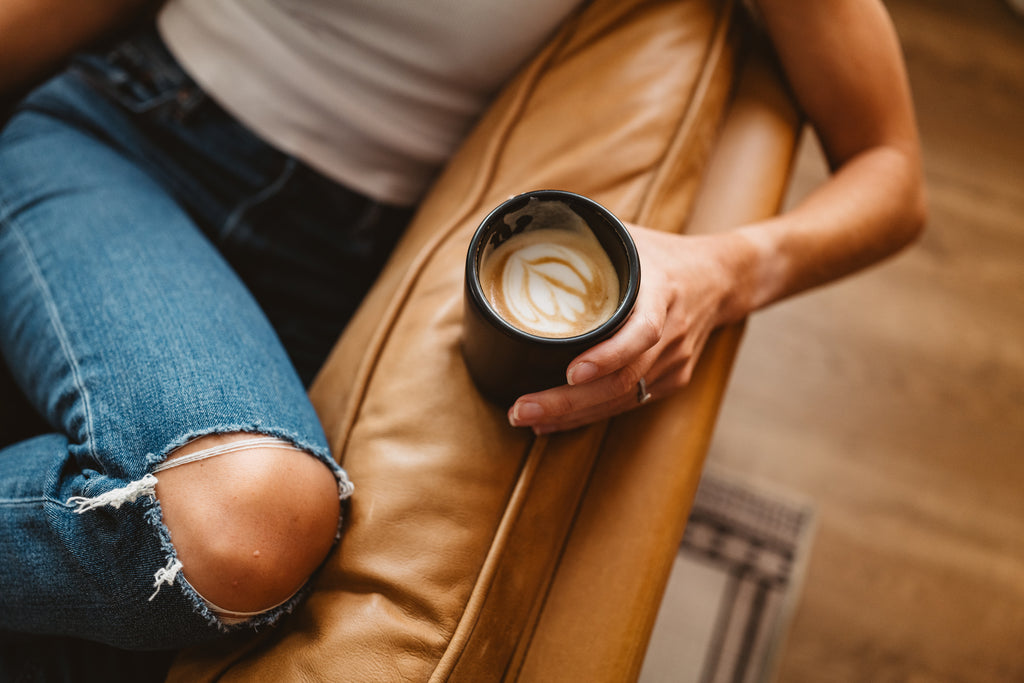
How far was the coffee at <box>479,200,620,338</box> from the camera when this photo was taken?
0.52m

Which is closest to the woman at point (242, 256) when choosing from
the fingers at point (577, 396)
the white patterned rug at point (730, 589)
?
the fingers at point (577, 396)

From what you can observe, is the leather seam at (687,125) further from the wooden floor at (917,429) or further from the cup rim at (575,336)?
the wooden floor at (917,429)

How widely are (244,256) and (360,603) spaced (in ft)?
1.67

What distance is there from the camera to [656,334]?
51 centimetres

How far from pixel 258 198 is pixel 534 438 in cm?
51

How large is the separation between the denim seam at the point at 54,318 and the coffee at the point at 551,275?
405 mm

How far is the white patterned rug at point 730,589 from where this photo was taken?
1.29 meters

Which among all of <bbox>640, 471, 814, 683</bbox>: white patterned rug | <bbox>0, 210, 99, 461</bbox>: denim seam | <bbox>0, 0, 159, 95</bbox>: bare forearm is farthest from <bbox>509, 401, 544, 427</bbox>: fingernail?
<bbox>640, 471, 814, 683</bbox>: white patterned rug

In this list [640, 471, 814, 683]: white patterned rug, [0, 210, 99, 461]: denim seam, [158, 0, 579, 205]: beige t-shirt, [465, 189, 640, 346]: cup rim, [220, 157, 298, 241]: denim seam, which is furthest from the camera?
[640, 471, 814, 683]: white patterned rug

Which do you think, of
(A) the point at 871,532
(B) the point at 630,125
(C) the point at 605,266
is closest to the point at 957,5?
(A) the point at 871,532

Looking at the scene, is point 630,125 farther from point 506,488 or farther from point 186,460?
point 186,460

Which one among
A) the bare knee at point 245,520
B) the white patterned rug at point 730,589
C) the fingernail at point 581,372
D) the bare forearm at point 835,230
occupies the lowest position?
the white patterned rug at point 730,589

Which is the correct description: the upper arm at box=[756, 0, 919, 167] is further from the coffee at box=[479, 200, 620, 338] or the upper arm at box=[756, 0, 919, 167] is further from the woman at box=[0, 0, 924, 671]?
the coffee at box=[479, 200, 620, 338]

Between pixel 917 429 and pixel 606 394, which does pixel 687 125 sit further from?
pixel 917 429
